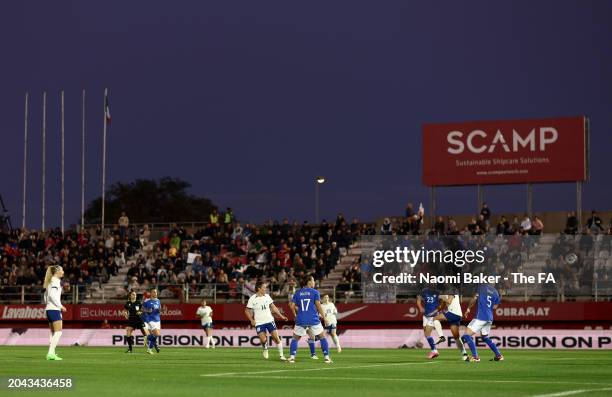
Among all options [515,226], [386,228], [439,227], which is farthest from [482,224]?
[386,228]

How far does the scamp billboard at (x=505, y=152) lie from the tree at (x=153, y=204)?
68796 millimetres

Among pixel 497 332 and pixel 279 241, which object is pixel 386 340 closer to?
pixel 497 332

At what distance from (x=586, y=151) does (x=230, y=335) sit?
66.4 ft

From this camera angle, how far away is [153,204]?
125625mm

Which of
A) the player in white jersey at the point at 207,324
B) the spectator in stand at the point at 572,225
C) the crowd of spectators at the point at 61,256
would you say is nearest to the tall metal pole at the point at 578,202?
the spectator in stand at the point at 572,225

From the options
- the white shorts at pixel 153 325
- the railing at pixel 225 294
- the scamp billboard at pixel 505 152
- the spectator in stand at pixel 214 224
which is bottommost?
the white shorts at pixel 153 325

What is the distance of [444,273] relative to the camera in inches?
1853

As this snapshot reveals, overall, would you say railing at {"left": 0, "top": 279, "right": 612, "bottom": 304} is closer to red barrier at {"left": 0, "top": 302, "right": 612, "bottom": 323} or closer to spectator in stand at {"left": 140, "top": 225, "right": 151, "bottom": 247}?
red barrier at {"left": 0, "top": 302, "right": 612, "bottom": 323}

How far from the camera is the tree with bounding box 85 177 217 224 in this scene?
122m

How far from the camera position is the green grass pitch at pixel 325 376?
16812 mm

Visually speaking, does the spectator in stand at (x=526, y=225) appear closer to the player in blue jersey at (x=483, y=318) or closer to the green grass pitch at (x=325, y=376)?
the green grass pitch at (x=325, y=376)

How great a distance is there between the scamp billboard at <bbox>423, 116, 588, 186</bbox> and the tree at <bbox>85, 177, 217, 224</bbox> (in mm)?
68796

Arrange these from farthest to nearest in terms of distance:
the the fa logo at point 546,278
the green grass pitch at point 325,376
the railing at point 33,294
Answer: the railing at point 33,294, the the fa logo at point 546,278, the green grass pitch at point 325,376

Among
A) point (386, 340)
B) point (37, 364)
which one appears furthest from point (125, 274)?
point (37, 364)
